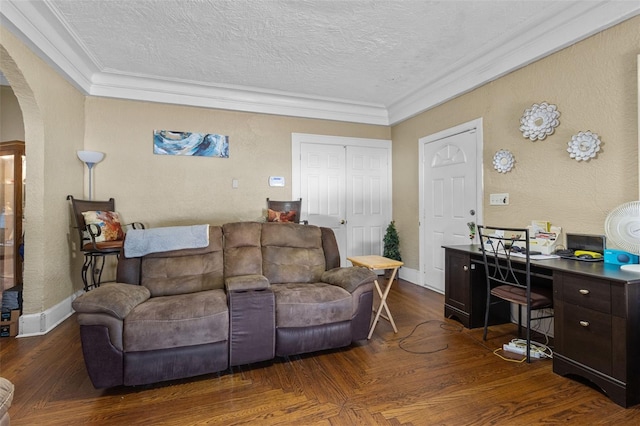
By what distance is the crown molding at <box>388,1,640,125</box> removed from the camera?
235 cm

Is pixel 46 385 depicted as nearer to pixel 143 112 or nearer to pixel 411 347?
pixel 411 347

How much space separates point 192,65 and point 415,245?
3862 mm

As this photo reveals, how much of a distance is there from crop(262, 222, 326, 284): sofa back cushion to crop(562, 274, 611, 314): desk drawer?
189 centimetres

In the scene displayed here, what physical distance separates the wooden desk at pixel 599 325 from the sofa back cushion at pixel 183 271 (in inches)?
102

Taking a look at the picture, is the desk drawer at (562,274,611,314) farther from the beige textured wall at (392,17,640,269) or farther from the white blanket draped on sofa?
the white blanket draped on sofa

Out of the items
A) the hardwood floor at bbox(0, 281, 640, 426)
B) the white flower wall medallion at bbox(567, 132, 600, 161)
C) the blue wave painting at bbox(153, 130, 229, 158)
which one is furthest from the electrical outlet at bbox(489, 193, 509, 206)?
the blue wave painting at bbox(153, 130, 229, 158)

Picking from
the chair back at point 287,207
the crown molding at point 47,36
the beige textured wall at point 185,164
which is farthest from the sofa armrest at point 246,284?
the crown molding at point 47,36

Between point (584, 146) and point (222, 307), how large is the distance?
3.15m

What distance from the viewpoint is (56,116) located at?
3143 millimetres

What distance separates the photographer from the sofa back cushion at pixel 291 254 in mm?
2832

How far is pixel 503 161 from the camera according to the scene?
10.7 ft

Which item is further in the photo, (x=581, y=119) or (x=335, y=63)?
(x=335, y=63)

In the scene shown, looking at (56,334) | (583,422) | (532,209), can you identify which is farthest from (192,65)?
(583,422)

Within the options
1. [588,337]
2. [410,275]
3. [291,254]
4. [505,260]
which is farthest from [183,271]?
[410,275]
